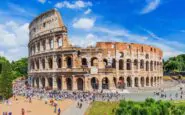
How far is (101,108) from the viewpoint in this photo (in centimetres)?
3862

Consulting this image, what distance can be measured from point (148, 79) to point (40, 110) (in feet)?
113

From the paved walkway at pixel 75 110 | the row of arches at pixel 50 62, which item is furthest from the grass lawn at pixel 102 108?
the row of arches at pixel 50 62

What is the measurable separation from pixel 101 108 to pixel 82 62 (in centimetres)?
2183

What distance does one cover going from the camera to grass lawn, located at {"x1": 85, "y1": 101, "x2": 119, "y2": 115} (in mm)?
35575

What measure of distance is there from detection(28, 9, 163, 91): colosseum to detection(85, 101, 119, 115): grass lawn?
45.7ft

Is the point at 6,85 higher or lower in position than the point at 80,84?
higher

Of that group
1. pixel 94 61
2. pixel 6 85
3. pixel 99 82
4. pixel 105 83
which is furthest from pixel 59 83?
pixel 6 85

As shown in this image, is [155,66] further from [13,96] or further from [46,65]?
[13,96]

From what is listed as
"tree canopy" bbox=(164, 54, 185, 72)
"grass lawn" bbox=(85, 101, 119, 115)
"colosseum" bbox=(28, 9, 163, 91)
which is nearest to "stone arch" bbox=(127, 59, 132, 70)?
"colosseum" bbox=(28, 9, 163, 91)

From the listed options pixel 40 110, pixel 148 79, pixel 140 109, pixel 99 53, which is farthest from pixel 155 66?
pixel 140 109

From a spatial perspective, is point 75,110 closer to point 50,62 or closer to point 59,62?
point 59,62

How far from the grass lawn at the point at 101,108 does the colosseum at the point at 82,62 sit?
1392 centimetres

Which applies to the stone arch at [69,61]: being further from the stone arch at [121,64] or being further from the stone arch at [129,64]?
the stone arch at [129,64]

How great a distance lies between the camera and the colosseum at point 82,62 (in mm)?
55844
